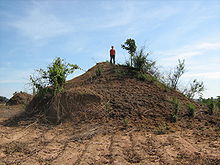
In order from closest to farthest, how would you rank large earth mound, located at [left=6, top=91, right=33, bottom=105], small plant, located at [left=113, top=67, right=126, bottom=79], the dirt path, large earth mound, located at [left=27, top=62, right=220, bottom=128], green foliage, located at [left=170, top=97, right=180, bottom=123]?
the dirt path
green foliage, located at [left=170, top=97, right=180, bottom=123]
large earth mound, located at [left=27, top=62, right=220, bottom=128]
small plant, located at [left=113, top=67, right=126, bottom=79]
large earth mound, located at [left=6, top=91, right=33, bottom=105]

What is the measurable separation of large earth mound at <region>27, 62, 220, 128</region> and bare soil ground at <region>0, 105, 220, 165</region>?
20.3 inches

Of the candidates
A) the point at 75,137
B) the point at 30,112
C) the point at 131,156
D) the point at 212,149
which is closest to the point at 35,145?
the point at 75,137

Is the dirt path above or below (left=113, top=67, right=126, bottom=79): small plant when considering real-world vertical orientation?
below

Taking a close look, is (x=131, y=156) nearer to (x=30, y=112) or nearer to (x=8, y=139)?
(x=8, y=139)

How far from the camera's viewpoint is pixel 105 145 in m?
5.11

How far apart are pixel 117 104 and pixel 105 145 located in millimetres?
2872

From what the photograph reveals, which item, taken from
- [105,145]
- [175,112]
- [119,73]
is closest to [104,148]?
[105,145]

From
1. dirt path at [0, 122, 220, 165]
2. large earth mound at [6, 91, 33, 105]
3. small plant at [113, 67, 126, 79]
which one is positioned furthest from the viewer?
large earth mound at [6, 91, 33, 105]

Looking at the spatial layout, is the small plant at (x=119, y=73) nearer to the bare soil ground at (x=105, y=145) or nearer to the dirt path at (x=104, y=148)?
the bare soil ground at (x=105, y=145)

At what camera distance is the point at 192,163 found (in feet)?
12.8

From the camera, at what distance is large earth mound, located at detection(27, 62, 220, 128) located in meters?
7.28

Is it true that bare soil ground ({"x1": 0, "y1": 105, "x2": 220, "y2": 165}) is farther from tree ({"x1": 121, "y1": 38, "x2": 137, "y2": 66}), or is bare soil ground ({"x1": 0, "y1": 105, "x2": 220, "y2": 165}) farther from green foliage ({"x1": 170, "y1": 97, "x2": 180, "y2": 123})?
tree ({"x1": 121, "y1": 38, "x2": 137, "y2": 66})

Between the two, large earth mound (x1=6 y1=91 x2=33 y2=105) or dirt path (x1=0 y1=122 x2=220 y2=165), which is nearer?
dirt path (x1=0 y1=122 x2=220 y2=165)

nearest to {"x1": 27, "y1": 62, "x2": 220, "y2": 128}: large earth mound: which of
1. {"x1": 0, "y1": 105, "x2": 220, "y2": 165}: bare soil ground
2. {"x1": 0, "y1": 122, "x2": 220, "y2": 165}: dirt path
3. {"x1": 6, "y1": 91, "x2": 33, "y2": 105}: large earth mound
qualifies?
{"x1": 0, "y1": 105, "x2": 220, "y2": 165}: bare soil ground
